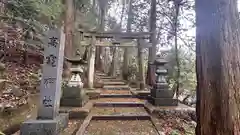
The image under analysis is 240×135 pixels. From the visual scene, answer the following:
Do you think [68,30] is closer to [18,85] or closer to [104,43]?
[104,43]

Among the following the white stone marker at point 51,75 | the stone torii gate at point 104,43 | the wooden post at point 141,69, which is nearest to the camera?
the white stone marker at point 51,75

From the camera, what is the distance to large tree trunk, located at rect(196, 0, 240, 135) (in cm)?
191

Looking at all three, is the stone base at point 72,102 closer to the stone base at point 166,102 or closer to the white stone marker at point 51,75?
the white stone marker at point 51,75

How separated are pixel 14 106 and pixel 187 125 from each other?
4.96 m

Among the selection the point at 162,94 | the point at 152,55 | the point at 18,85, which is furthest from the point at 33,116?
the point at 152,55

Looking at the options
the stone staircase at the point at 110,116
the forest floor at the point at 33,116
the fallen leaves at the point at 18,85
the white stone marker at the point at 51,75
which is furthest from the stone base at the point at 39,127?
the fallen leaves at the point at 18,85

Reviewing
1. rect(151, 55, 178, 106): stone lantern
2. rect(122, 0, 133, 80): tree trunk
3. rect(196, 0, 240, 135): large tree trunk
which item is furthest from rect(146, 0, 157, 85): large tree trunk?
rect(196, 0, 240, 135): large tree trunk

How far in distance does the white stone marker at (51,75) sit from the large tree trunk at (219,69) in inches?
123

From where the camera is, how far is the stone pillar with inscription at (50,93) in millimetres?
3596

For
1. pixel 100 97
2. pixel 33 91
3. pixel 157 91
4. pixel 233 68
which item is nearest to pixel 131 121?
pixel 157 91

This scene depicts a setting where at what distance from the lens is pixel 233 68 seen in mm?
1970

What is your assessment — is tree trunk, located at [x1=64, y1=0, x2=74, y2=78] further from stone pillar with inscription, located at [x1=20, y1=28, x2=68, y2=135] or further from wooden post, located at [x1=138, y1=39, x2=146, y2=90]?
stone pillar with inscription, located at [x1=20, y1=28, x2=68, y2=135]

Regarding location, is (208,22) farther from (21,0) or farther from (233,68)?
(21,0)

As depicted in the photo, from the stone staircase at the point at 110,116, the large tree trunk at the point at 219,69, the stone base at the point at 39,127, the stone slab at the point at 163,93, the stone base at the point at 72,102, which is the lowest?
the stone staircase at the point at 110,116
